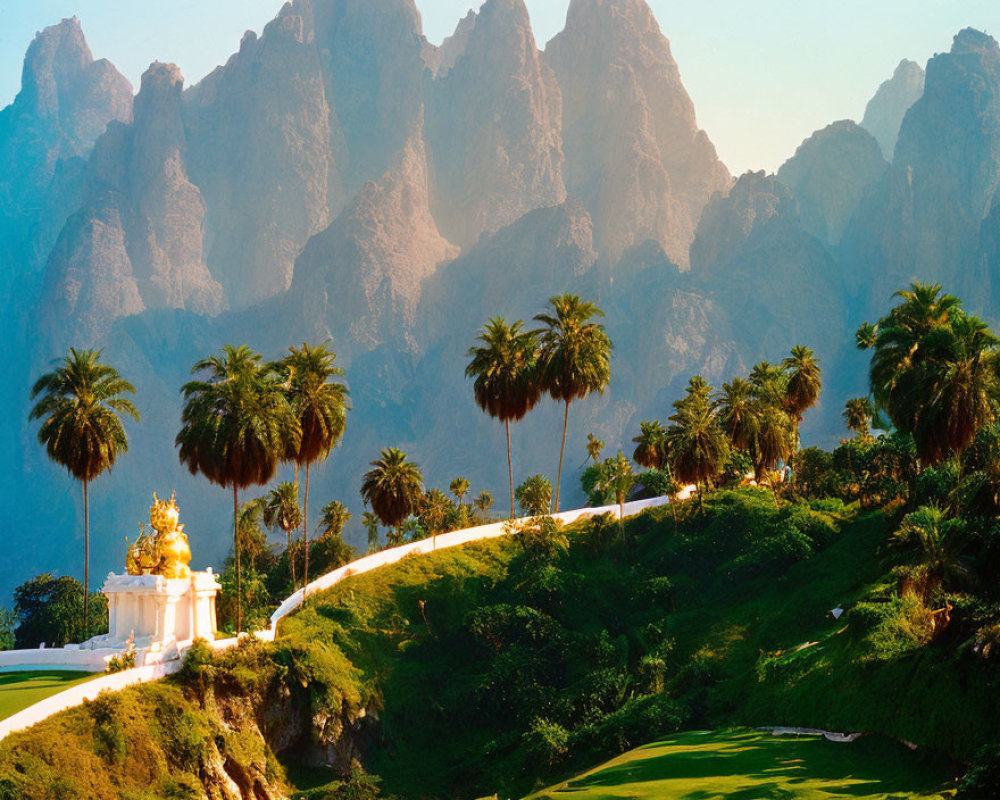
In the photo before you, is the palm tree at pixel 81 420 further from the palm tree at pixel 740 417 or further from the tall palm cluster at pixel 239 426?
the palm tree at pixel 740 417

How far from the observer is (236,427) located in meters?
61.6

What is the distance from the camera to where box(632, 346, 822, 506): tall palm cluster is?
7662 centimetres

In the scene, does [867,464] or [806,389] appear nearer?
[867,464]

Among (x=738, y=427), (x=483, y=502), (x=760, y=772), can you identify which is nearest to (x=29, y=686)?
(x=760, y=772)

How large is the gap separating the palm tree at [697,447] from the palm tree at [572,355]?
Answer: 6.72m

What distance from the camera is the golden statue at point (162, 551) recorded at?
187 feet

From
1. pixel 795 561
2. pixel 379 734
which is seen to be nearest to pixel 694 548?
pixel 795 561

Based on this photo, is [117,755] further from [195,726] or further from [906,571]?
[906,571]

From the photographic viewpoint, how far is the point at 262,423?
62000 mm

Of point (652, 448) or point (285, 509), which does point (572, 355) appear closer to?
point (652, 448)

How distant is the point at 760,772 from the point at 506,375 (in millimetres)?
44091

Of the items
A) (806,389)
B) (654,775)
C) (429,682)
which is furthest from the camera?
(806,389)

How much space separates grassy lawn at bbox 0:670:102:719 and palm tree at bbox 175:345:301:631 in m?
11.1

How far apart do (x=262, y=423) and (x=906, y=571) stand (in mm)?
34610
